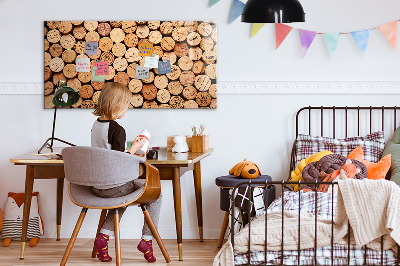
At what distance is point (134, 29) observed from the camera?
166 inches

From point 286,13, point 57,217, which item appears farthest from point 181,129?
point 286,13

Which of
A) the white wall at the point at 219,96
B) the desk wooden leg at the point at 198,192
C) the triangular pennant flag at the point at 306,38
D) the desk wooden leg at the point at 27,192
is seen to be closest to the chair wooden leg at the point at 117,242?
the desk wooden leg at the point at 27,192

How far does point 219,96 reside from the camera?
4238mm

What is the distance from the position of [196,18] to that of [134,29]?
18.0 inches

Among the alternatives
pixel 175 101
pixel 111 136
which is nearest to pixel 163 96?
pixel 175 101

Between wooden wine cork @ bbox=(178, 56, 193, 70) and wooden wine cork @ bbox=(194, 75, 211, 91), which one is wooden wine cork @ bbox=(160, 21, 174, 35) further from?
wooden wine cork @ bbox=(194, 75, 211, 91)

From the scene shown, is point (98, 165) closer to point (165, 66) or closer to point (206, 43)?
point (165, 66)

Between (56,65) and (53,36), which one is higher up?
(53,36)

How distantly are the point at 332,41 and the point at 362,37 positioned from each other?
0.21 m

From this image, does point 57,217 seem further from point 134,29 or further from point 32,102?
point 134,29

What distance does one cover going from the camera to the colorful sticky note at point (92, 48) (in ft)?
13.9

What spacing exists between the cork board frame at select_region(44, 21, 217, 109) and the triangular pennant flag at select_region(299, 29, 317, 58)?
2.10 ft

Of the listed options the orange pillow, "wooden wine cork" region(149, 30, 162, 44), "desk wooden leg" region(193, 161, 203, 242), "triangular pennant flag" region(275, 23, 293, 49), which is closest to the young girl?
"desk wooden leg" region(193, 161, 203, 242)

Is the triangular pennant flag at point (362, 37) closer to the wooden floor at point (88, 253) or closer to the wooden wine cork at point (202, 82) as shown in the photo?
the wooden wine cork at point (202, 82)
